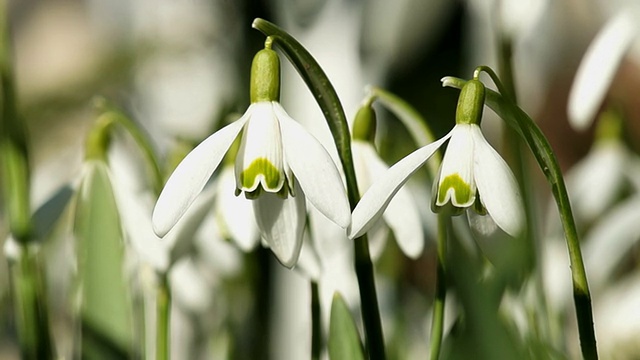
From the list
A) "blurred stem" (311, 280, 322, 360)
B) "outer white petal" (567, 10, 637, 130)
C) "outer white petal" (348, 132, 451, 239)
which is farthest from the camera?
"outer white petal" (567, 10, 637, 130)

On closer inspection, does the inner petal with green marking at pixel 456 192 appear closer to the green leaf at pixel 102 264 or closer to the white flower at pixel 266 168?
the white flower at pixel 266 168

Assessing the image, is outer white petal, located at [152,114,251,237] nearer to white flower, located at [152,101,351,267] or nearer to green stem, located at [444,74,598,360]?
white flower, located at [152,101,351,267]

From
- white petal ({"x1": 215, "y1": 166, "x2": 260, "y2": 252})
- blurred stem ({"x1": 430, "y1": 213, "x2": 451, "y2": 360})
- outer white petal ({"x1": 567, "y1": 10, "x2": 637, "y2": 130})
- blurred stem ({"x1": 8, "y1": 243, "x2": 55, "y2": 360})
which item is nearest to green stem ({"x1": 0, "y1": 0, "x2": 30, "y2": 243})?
blurred stem ({"x1": 8, "y1": 243, "x2": 55, "y2": 360})

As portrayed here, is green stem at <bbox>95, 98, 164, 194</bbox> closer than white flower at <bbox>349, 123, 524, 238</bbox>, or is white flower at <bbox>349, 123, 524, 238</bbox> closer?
white flower at <bbox>349, 123, 524, 238</bbox>

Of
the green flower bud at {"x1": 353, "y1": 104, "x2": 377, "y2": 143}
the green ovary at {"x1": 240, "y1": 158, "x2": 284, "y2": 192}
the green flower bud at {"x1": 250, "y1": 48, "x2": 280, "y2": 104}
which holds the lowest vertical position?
the green ovary at {"x1": 240, "y1": 158, "x2": 284, "y2": 192}

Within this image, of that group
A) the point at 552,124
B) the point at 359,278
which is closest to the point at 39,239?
the point at 359,278

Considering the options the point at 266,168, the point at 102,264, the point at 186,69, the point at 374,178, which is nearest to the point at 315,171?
the point at 266,168

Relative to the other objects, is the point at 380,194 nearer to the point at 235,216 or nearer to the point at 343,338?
the point at 343,338
